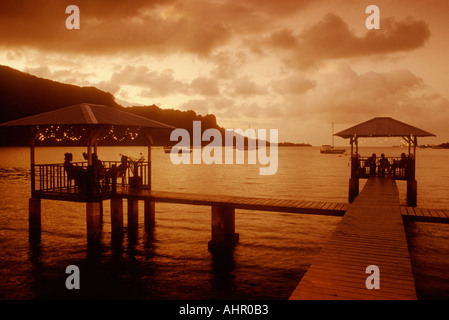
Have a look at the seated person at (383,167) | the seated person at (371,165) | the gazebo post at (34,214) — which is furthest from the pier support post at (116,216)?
the seated person at (383,167)

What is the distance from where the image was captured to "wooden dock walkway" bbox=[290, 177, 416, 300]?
5.55m

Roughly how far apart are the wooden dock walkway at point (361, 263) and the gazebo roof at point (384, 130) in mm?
12915

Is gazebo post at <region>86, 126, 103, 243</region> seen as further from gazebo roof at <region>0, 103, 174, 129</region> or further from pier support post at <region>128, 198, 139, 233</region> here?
pier support post at <region>128, 198, 139, 233</region>

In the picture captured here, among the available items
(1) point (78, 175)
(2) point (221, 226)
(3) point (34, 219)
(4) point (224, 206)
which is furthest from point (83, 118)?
(2) point (221, 226)

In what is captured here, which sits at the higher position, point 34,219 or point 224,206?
point 224,206

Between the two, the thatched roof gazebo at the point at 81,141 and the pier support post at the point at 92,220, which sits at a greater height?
the thatched roof gazebo at the point at 81,141

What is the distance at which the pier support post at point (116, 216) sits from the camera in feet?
50.8

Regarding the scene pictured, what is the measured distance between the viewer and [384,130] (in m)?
22.8

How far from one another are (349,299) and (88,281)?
8.65 meters

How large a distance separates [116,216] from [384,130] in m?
16.7

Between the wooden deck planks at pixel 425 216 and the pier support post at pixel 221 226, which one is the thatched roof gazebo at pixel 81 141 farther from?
the wooden deck planks at pixel 425 216

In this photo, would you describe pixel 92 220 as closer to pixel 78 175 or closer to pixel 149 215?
pixel 78 175

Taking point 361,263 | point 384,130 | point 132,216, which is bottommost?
point 132,216

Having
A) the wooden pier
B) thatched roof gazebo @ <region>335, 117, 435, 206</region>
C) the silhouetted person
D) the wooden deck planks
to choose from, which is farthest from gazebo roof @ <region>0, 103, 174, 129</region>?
thatched roof gazebo @ <region>335, 117, 435, 206</region>
